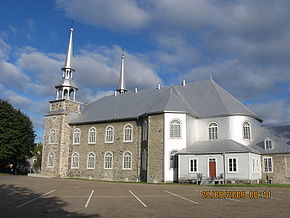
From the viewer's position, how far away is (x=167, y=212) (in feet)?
37.9

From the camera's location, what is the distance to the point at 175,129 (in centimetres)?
3300

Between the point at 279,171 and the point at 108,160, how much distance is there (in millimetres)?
19914

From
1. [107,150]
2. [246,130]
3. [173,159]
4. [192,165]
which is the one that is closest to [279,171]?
[246,130]

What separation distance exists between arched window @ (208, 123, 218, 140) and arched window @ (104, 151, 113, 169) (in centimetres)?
A: 1267

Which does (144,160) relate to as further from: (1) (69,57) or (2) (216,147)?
(1) (69,57)

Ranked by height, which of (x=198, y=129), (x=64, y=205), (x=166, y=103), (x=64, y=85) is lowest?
(x=64, y=205)

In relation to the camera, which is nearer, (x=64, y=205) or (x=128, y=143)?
(x=64, y=205)

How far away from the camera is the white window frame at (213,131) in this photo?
112 ft

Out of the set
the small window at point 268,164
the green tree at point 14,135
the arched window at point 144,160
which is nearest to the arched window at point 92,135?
the arched window at point 144,160

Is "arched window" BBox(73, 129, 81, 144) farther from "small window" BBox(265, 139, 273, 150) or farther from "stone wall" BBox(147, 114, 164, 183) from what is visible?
"small window" BBox(265, 139, 273, 150)

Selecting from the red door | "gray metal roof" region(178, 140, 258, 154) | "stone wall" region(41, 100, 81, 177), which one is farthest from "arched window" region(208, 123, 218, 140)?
"stone wall" region(41, 100, 81, 177)

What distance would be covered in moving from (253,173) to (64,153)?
25.0 metres

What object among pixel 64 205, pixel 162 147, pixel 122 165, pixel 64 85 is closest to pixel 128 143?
pixel 122 165

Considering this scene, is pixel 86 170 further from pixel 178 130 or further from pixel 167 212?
pixel 167 212
